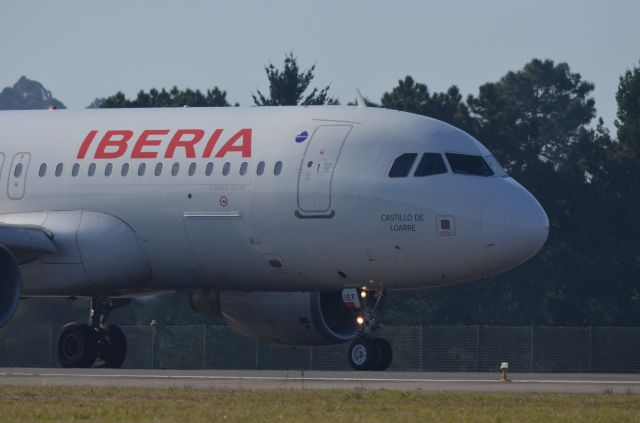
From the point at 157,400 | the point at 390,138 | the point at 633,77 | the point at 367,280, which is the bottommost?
the point at 157,400

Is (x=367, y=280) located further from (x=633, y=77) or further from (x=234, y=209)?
(x=633, y=77)

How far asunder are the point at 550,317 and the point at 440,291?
4762 mm

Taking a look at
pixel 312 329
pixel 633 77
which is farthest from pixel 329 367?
pixel 633 77

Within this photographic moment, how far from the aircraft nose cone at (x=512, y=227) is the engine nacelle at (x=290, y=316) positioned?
4.52 m

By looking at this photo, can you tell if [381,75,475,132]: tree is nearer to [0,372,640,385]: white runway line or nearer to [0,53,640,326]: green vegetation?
[0,53,640,326]: green vegetation

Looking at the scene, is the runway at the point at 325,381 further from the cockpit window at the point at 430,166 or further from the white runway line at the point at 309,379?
the cockpit window at the point at 430,166

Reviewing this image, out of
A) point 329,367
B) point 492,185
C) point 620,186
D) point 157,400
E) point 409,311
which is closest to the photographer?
point 157,400

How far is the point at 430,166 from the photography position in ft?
117

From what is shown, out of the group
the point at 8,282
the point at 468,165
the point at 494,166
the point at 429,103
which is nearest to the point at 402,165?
the point at 468,165

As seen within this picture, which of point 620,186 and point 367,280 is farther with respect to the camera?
point 620,186

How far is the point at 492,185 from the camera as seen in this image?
3544cm

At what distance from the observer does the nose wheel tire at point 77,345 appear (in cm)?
4022

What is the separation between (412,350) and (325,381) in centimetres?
2069

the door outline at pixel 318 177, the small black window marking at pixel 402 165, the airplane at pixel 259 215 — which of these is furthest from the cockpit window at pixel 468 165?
the door outline at pixel 318 177
